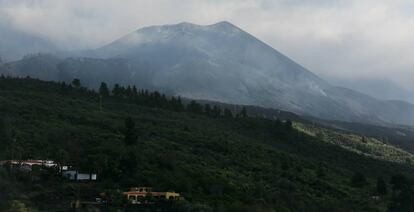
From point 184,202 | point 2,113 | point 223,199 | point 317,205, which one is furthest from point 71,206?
point 2,113

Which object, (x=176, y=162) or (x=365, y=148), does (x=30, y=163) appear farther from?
(x=365, y=148)

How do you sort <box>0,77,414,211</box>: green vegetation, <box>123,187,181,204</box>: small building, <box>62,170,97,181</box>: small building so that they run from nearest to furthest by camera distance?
<box>123,187,181,204</box>: small building → <box>0,77,414,211</box>: green vegetation → <box>62,170,97,181</box>: small building

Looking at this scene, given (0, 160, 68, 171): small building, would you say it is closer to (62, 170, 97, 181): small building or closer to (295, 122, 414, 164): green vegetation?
(62, 170, 97, 181): small building

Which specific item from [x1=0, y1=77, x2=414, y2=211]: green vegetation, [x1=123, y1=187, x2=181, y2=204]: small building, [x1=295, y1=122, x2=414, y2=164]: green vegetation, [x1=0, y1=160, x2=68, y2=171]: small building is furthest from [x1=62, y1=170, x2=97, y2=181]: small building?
[x1=295, y1=122, x2=414, y2=164]: green vegetation

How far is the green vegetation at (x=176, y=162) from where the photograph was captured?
5888cm

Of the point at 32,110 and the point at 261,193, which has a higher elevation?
the point at 32,110

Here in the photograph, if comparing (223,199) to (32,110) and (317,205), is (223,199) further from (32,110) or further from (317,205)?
(32,110)

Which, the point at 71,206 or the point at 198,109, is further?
the point at 198,109

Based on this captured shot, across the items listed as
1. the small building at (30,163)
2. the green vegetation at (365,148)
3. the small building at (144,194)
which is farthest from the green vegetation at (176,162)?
the green vegetation at (365,148)

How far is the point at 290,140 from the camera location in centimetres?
12269

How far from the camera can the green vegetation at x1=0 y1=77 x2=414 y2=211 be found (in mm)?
58875

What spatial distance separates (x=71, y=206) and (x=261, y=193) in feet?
66.9

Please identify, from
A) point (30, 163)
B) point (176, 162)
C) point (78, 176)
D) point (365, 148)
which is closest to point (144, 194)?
point (78, 176)

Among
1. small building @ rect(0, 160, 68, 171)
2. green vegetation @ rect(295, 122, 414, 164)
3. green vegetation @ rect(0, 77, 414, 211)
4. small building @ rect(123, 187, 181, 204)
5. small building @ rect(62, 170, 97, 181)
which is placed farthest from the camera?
green vegetation @ rect(295, 122, 414, 164)
